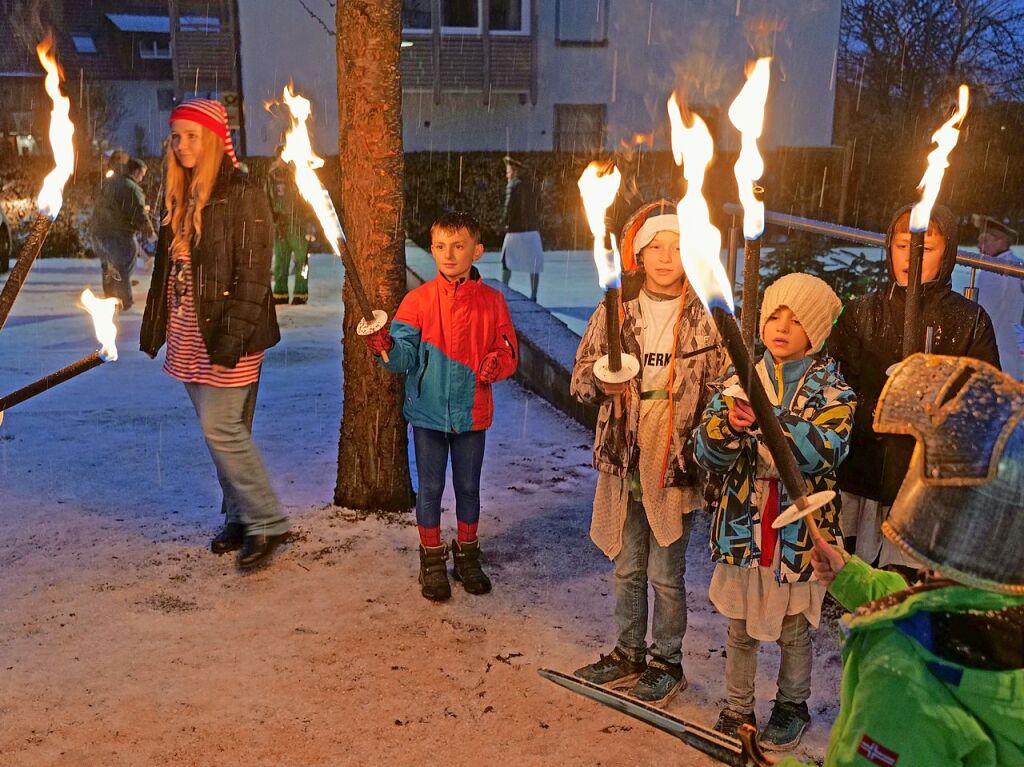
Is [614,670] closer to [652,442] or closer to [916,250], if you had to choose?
[652,442]

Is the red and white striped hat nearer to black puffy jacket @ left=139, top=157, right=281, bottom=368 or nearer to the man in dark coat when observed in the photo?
black puffy jacket @ left=139, top=157, right=281, bottom=368

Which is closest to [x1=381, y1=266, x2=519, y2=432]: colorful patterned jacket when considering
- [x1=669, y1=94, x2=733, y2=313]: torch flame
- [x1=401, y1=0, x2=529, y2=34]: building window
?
[x1=669, y1=94, x2=733, y2=313]: torch flame

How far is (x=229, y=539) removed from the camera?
5.10 metres

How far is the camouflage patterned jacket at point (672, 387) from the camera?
3727mm

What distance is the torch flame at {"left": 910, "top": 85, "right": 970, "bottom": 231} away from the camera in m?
2.73

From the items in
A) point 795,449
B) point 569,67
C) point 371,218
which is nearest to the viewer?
point 795,449

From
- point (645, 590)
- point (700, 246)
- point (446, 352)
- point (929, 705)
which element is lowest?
point (645, 590)

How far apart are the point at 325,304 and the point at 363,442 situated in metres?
Result: 7.77

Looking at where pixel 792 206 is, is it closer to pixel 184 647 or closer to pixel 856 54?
pixel 856 54

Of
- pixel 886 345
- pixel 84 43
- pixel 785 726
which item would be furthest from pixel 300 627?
pixel 84 43

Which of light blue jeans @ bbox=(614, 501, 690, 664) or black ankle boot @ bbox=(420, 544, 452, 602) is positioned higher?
light blue jeans @ bbox=(614, 501, 690, 664)

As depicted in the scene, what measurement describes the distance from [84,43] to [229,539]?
4064 centimetres

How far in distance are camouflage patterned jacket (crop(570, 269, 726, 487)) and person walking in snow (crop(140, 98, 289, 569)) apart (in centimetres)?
170

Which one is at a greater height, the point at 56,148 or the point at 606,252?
the point at 56,148
